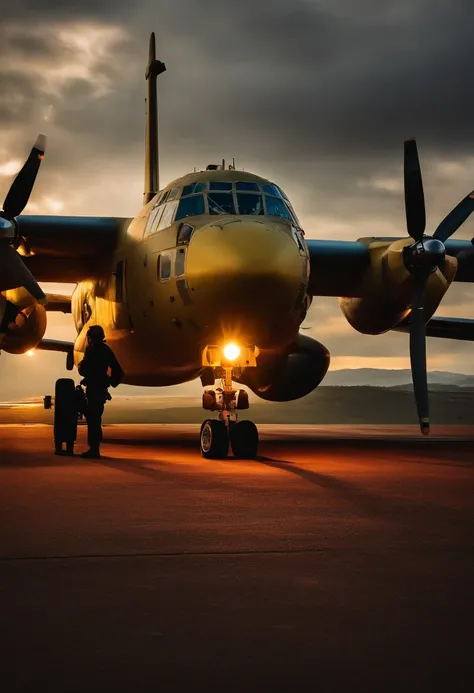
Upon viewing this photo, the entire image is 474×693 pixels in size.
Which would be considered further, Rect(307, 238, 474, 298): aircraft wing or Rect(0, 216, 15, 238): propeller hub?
Rect(307, 238, 474, 298): aircraft wing

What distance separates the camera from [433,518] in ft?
26.2

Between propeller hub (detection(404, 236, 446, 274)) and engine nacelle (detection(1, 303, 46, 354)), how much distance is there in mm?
8498

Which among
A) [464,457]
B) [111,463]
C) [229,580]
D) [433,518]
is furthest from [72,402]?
[229,580]

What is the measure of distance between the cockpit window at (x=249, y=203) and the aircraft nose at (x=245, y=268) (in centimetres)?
82

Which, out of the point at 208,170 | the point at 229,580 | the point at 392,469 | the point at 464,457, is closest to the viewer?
the point at 229,580

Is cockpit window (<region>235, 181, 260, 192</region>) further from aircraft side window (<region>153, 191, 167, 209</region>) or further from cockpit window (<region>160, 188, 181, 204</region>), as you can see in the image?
aircraft side window (<region>153, 191, 167, 209</region>)

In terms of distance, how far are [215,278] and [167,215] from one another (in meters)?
2.66

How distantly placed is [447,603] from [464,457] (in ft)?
38.0

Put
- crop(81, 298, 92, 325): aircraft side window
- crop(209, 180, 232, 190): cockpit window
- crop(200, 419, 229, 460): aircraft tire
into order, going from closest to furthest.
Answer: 1. crop(200, 419, 229, 460): aircraft tire
2. crop(209, 180, 232, 190): cockpit window
3. crop(81, 298, 92, 325): aircraft side window

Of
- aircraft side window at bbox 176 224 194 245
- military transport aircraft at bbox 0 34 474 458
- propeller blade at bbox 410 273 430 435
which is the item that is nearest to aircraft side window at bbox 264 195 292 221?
military transport aircraft at bbox 0 34 474 458

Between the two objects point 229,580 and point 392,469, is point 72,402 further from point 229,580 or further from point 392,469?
point 229,580

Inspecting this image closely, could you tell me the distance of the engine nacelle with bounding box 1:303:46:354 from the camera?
20797 mm

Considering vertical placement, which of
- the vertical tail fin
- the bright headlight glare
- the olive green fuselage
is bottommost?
the bright headlight glare

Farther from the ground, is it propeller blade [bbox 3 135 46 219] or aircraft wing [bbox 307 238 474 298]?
propeller blade [bbox 3 135 46 219]
